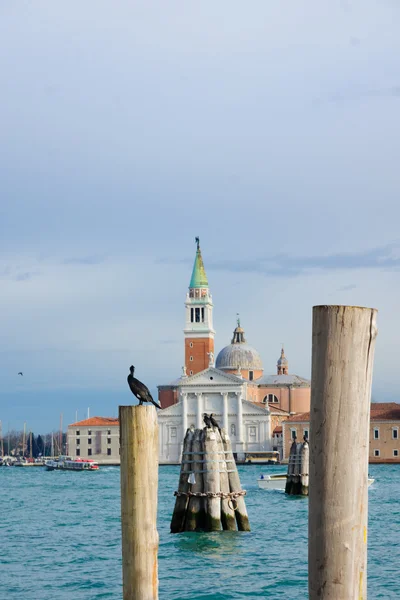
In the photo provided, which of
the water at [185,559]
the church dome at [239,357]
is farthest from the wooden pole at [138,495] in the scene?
the church dome at [239,357]

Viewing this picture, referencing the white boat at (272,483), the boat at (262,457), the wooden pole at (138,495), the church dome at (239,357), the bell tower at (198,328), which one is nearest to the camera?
the wooden pole at (138,495)

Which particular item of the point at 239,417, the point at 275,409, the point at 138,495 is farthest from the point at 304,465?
the point at 275,409

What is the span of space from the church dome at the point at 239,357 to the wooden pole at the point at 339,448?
85767 mm

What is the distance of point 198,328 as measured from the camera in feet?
293

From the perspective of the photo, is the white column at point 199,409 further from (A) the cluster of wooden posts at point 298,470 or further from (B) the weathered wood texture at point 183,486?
(B) the weathered wood texture at point 183,486

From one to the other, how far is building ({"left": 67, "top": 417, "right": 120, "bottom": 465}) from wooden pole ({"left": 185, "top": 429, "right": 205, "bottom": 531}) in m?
71.0

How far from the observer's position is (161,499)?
33625 mm

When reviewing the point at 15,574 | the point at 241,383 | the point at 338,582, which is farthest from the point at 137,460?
the point at 241,383

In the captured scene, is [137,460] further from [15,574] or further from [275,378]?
[275,378]

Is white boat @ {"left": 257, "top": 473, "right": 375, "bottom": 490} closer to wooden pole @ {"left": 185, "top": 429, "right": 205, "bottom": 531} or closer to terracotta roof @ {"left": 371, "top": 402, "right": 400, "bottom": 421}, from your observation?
wooden pole @ {"left": 185, "top": 429, "right": 205, "bottom": 531}

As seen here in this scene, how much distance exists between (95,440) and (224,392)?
44.5ft

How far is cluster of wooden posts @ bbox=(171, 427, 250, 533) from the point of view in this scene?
16281 millimetres

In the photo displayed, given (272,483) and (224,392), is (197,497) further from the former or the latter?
(224,392)

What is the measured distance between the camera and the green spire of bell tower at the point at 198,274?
297 ft
